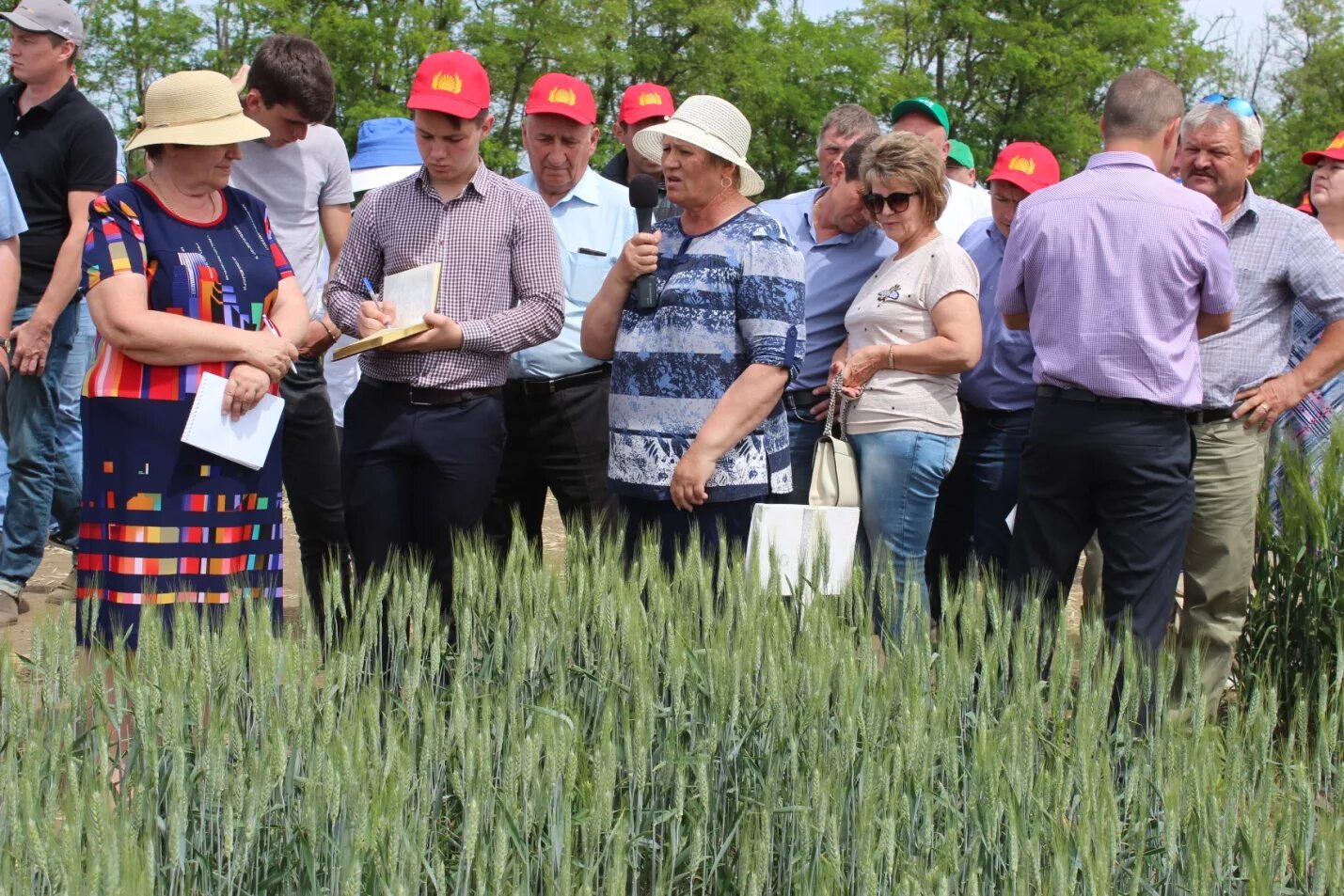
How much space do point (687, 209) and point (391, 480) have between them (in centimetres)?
109

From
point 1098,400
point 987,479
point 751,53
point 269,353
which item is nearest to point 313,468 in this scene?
point 269,353

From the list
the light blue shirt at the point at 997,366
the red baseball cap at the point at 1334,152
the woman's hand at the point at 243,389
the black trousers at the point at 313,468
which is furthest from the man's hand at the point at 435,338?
the red baseball cap at the point at 1334,152

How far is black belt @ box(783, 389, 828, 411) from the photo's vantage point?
200 inches

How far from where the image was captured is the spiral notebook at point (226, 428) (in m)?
3.80

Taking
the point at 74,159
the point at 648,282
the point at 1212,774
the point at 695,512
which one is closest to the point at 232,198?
the point at 648,282

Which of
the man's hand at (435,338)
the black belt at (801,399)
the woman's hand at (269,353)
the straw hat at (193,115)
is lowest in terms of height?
the black belt at (801,399)

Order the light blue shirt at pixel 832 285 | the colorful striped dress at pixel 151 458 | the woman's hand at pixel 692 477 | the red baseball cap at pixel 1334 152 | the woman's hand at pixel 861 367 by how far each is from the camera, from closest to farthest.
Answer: the colorful striped dress at pixel 151 458 → the woman's hand at pixel 692 477 → the woman's hand at pixel 861 367 → the light blue shirt at pixel 832 285 → the red baseball cap at pixel 1334 152

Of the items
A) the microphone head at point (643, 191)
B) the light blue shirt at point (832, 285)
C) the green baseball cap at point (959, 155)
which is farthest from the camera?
the green baseball cap at point (959, 155)

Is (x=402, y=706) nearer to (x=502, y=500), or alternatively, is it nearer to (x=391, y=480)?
(x=391, y=480)

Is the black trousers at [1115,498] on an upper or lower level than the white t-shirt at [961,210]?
lower

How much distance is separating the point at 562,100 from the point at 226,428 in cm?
174

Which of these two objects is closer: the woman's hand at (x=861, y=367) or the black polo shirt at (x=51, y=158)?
the woman's hand at (x=861, y=367)

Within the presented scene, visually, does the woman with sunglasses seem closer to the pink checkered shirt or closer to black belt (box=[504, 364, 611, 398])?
black belt (box=[504, 364, 611, 398])

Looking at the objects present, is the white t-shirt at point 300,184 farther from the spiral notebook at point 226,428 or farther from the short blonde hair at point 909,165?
the short blonde hair at point 909,165
